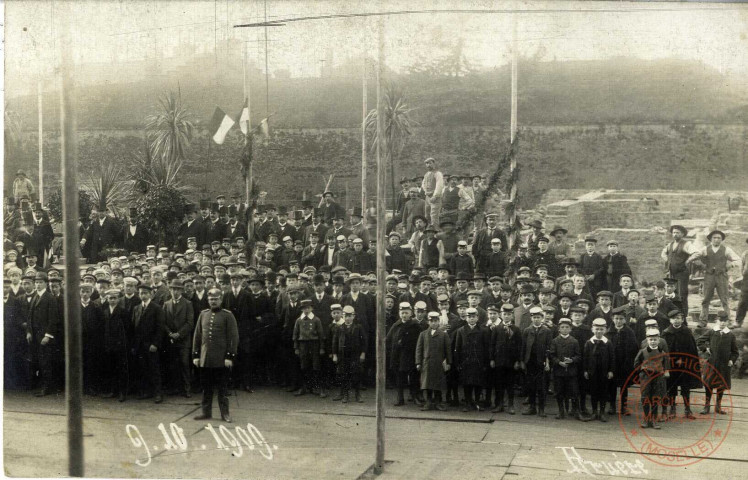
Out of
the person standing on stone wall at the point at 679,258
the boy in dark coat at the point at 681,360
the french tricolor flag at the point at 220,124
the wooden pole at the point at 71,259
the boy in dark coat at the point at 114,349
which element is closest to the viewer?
the wooden pole at the point at 71,259

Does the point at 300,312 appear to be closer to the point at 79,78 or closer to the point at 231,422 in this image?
the point at 231,422

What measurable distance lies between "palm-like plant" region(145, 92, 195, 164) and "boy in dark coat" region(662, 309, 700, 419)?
209 inches

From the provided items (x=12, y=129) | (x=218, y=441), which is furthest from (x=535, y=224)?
(x=12, y=129)

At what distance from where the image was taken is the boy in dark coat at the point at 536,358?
7859 millimetres

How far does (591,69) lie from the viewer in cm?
779

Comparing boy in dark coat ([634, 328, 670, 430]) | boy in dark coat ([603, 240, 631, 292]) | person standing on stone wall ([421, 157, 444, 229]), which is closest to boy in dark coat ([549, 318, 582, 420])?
boy in dark coat ([634, 328, 670, 430])

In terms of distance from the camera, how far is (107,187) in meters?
8.28

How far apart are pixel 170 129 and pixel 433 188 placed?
112 inches

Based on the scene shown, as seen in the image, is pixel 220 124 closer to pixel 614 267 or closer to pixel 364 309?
pixel 364 309

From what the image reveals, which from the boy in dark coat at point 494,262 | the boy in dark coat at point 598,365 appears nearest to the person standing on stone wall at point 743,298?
the boy in dark coat at point 598,365

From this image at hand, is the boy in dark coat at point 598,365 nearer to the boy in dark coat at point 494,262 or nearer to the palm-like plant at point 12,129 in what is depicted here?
the boy in dark coat at point 494,262

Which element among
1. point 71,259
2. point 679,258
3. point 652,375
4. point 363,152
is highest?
point 363,152

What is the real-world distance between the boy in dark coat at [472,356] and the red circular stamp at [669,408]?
140 centimetres

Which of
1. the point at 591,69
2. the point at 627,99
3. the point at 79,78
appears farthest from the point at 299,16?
the point at 627,99
